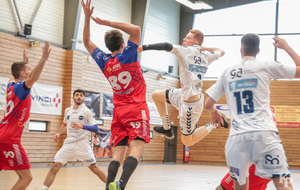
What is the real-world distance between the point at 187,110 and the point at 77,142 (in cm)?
261

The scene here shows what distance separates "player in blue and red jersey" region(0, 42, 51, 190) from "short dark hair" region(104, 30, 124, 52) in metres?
0.97

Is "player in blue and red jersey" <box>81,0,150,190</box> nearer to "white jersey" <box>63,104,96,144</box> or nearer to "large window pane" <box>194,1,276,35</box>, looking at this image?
"white jersey" <box>63,104,96,144</box>

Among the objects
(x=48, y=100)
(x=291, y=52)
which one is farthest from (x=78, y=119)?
(x=48, y=100)

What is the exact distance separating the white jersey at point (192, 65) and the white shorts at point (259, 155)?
108 inches

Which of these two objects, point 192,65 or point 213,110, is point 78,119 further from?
point 213,110

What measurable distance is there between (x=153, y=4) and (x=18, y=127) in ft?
53.4

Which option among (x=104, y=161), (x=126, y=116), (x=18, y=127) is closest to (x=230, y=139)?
(x=126, y=116)

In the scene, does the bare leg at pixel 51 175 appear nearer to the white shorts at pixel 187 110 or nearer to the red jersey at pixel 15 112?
the red jersey at pixel 15 112

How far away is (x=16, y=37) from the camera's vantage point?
13.6m

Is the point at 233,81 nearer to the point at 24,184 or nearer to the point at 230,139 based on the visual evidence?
the point at 230,139

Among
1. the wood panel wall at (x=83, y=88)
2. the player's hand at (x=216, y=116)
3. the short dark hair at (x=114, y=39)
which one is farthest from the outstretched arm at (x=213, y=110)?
the wood panel wall at (x=83, y=88)

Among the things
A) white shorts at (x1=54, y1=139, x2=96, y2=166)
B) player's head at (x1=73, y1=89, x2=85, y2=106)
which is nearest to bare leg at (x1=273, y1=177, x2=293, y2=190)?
white shorts at (x1=54, y1=139, x2=96, y2=166)

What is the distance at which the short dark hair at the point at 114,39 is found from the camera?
4281 mm

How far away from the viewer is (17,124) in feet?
16.1
